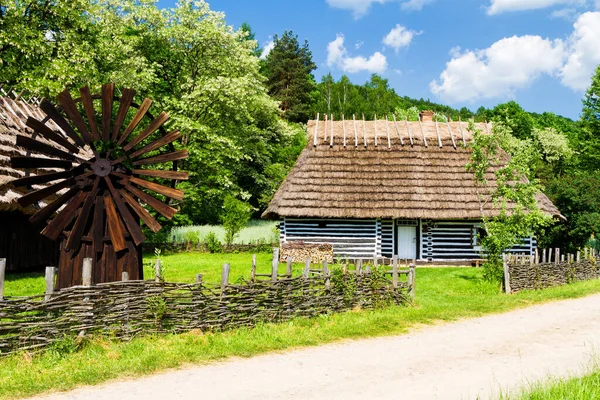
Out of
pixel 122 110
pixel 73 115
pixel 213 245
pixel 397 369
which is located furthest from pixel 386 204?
pixel 397 369

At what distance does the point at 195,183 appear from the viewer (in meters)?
31.2

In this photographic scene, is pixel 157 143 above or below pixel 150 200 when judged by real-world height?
above

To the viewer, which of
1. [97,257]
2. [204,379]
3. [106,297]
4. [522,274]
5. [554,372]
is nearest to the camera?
[204,379]

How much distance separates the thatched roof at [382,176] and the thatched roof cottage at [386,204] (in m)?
0.04

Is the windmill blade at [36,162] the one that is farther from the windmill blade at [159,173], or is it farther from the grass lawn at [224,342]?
the grass lawn at [224,342]

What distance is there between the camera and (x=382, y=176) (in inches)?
949

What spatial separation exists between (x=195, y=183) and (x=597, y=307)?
74.9 ft

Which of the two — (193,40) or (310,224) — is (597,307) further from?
(193,40)

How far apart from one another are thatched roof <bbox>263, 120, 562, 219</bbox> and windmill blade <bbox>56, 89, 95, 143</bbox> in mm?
11302

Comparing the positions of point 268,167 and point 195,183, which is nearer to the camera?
point 195,183

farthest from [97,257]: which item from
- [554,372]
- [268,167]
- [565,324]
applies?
[268,167]

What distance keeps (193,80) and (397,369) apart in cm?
2570

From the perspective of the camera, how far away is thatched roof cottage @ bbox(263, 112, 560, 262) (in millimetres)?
22766

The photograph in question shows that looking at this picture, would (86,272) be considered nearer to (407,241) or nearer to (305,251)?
(305,251)
